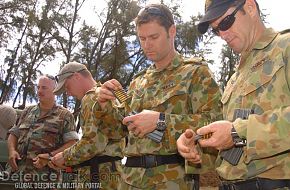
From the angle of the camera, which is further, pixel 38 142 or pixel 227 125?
pixel 38 142

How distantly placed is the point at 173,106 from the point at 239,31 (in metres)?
0.90

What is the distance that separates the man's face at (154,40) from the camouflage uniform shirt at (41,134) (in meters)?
2.77

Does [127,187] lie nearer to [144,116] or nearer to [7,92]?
[144,116]

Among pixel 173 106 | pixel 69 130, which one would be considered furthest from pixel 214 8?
pixel 69 130

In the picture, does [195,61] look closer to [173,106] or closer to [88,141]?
[173,106]

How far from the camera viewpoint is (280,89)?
205 centimetres

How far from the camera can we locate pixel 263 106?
2.08 m

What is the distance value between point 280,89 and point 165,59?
1.33m

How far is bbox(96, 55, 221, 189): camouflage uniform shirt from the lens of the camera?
9.36 feet

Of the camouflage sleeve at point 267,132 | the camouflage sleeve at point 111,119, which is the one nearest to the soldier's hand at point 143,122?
the camouflage sleeve at point 111,119

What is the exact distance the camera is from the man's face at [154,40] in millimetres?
3135

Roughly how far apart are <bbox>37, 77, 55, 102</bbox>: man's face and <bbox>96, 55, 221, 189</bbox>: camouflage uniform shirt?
114 inches

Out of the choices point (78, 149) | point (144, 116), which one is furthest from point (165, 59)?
point (78, 149)

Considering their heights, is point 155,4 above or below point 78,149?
above
